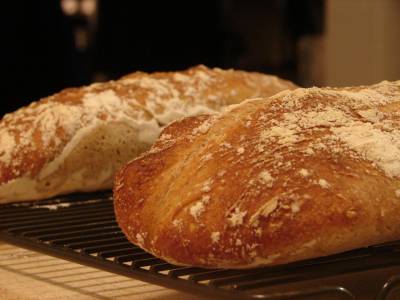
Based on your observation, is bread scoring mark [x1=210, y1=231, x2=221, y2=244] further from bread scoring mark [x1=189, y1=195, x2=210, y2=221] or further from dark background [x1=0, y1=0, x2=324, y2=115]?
dark background [x1=0, y1=0, x2=324, y2=115]

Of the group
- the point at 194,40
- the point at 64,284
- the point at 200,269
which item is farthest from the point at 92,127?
the point at 194,40

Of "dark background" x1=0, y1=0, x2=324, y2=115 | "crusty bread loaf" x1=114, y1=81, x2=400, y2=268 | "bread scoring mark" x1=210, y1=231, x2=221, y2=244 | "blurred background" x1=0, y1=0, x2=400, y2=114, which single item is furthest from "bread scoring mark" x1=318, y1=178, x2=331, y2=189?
"dark background" x1=0, y1=0, x2=324, y2=115

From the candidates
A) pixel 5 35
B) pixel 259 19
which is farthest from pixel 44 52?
pixel 259 19

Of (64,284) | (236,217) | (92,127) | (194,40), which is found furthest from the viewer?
(194,40)

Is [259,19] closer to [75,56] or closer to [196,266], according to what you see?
[75,56]

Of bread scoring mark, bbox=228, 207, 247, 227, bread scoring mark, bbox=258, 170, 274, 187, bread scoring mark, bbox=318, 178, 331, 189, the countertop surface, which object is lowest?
the countertop surface

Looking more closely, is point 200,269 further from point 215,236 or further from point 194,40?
point 194,40

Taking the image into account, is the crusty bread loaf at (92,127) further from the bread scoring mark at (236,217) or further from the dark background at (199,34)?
the dark background at (199,34)
